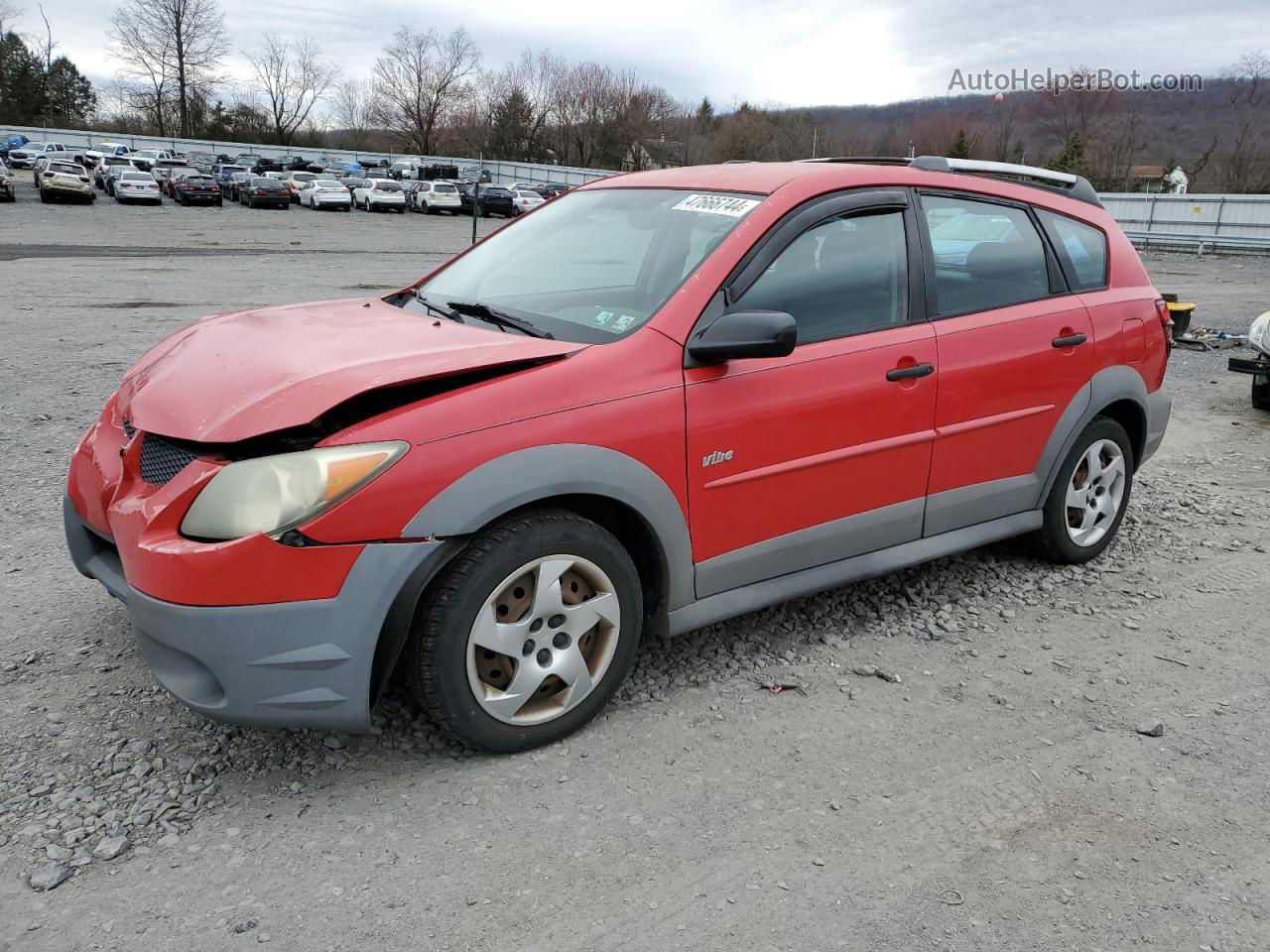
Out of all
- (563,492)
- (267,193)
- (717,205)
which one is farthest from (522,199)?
(563,492)

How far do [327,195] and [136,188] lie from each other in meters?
7.20

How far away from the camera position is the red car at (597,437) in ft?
8.77

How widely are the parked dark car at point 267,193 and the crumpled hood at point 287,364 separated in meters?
41.1

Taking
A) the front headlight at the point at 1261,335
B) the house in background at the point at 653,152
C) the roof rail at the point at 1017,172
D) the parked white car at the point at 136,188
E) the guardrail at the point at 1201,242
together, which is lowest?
the front headlight at the point at 1261,335

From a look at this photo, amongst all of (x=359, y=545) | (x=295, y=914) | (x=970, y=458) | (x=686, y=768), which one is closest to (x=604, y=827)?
(x=686, y=768)

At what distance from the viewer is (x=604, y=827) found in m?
2.77

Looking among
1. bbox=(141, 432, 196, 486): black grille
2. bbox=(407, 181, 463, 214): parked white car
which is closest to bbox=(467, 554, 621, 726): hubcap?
bbox=(141, 432, 196, 486): black grille

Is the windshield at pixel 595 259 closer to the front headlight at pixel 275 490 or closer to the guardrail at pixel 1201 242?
the front headlight at pixel 275 490

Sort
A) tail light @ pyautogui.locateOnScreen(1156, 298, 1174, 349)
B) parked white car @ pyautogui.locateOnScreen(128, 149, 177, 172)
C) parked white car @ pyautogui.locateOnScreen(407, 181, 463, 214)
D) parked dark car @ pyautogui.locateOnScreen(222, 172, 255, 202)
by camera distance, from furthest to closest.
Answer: parked white car @ pyautogui.locateOnScreen(128, 149, 177, 172), parked dark car @ pyautogui.locateOnScreen(222, 172, 255, 202), parked white car @ pyautogui.locateOnScreen(407, 181, 463, 214), tail light @ pyautogui.locateOnScreen(1156, 298, 1174, 349)

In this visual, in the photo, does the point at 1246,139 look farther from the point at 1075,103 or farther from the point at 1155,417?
the point at 1155,417

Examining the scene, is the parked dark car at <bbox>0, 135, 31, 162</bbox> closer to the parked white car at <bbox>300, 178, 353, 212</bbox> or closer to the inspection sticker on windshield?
the parked white car at <bbox>300, 178, 353, 212</bbox>

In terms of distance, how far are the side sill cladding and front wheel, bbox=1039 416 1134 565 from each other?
214 centimetres

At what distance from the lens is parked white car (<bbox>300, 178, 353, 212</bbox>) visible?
138 ft

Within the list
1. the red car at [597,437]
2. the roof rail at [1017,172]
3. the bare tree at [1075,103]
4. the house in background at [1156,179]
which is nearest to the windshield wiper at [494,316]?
the red car at [597,437]
